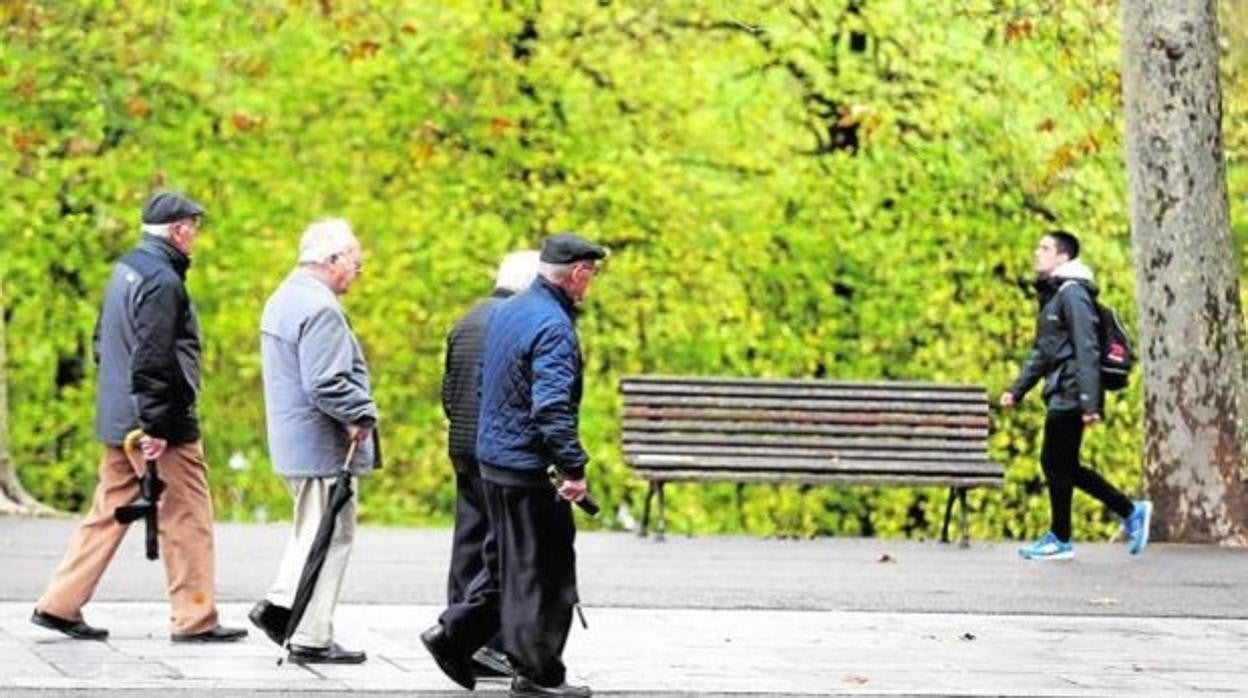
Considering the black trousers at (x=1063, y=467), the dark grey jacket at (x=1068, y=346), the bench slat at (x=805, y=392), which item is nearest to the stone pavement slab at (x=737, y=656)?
the dark grey jacket at (x=1068, y=346)

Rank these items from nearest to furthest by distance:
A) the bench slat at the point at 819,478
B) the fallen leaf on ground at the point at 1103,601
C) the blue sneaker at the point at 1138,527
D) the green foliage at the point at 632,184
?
the fallen leaf on ground at the point at 1103,601, the blue sneaker at the point at 1138,527, the bench slat at the point at 819,478, the green foliage at the point at 632,184

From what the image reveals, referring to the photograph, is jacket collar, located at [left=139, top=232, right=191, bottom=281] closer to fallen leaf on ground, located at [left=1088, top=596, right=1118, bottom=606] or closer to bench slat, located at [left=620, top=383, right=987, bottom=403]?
fallen leaf on ground, located at [left=1088, top=596, right=1118, bottom=606]

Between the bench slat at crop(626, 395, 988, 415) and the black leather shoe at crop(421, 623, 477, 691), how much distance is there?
28.2 ft

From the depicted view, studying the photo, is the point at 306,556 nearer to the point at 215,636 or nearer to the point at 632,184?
the point at 215,636

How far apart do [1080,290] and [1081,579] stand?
2.03 meters

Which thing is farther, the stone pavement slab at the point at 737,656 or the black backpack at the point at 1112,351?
the black backpack at the point at 1112,351

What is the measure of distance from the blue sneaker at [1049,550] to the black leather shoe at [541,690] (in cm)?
743

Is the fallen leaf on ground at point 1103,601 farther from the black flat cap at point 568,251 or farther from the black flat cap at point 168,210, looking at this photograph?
the black flat cap at point 168,210

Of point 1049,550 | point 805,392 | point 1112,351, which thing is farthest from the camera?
point 805,392

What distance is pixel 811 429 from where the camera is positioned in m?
20.4

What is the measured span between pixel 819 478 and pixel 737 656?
24.7 feet

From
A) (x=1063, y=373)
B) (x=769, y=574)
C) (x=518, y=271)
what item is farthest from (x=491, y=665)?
(x=1063, y=373)

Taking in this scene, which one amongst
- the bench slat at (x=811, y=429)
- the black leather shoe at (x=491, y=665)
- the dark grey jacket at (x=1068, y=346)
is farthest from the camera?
the bench slat at (x=811, y=429)

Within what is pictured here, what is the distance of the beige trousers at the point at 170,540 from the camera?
12.6m
